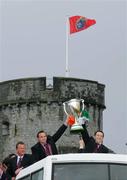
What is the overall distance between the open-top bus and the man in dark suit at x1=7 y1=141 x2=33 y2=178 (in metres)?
1.87

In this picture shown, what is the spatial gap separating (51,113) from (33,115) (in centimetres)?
114

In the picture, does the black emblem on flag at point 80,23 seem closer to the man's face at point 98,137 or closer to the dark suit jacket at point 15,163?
the dark suit jacket at point 15,163

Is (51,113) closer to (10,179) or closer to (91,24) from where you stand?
(91,24)

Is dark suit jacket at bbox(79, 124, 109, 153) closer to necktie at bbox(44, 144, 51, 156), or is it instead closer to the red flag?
necktie at bbox(44, 144, 51, 156)

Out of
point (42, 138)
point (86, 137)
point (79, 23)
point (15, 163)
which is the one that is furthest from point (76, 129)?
point (79, 23)

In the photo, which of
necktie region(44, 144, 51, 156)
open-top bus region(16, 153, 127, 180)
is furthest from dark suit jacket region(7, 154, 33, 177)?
open-top bus region(16, 153, 127, 180)

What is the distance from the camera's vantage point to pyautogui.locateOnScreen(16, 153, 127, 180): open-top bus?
11797mm

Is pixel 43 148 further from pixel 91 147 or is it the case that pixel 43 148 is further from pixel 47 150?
pixel 91 147

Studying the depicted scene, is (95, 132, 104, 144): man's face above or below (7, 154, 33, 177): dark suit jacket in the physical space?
above

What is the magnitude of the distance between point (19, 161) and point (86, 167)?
7.91 ft

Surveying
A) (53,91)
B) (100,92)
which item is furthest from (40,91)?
(100,92)

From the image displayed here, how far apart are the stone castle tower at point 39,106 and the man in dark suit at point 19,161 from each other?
1434 inches

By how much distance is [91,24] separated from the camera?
48.5 metres

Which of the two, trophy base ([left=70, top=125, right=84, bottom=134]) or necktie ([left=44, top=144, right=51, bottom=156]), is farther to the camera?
necktie ([left=44, top=144, right=51, bottom=156])
